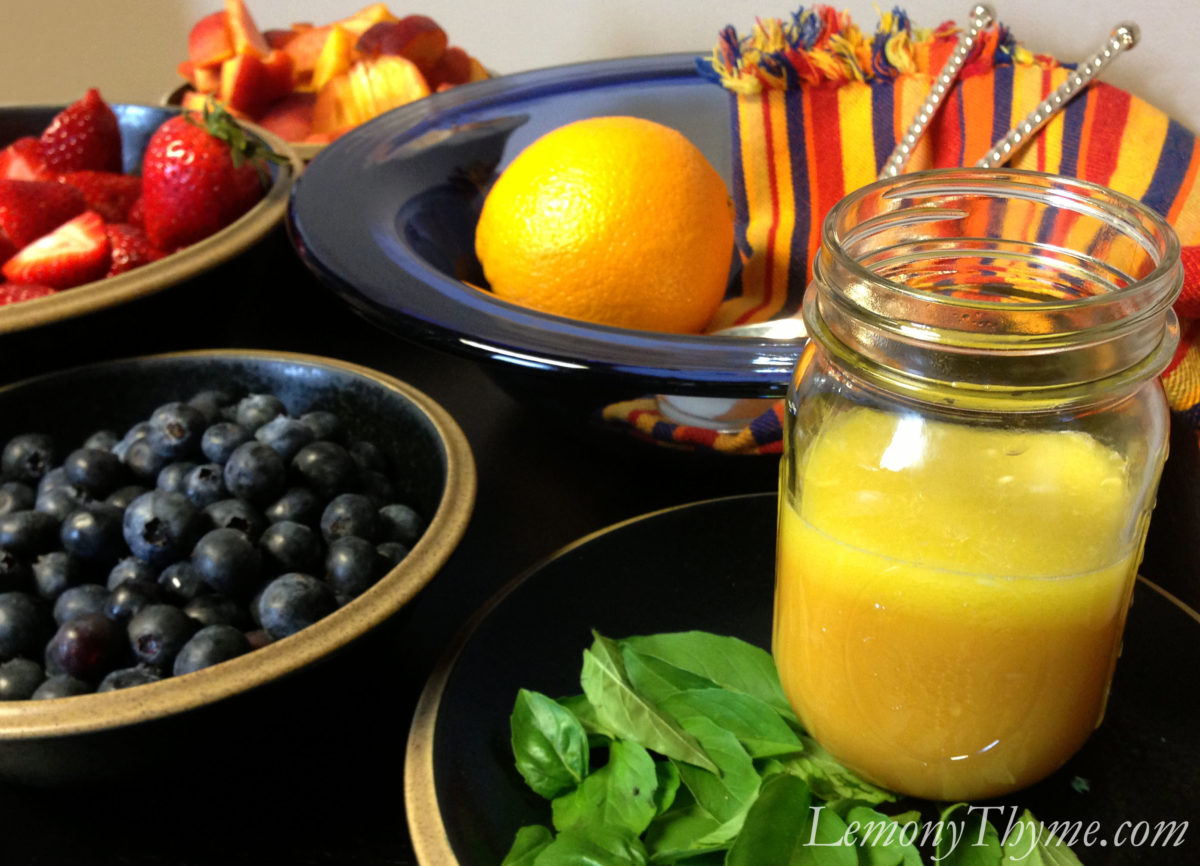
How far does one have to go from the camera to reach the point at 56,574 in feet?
1.57

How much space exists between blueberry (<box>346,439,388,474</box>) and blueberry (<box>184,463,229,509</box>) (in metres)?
0.07

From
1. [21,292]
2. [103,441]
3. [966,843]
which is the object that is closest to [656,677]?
[966,843]

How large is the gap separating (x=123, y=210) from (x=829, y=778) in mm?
712

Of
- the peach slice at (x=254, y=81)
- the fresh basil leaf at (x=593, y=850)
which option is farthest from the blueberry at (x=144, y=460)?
the peach slice at (x=254, y=81)

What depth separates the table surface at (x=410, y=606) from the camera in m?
0.42

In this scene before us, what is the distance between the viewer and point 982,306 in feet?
0.93

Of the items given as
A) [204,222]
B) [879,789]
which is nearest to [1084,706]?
[879,789]

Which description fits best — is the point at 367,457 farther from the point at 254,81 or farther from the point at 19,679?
the point at 254,81

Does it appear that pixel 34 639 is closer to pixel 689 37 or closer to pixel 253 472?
pixel 253 472

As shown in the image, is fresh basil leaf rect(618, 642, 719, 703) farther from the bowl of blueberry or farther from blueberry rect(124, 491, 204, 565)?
blueberry rect(124, 491, 204, 565)

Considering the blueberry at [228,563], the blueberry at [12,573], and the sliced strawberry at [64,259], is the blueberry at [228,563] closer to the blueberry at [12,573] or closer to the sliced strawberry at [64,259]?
the blueberry at [12,573]

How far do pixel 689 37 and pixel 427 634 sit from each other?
2.26 ft

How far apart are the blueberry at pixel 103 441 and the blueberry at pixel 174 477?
54 millimetres

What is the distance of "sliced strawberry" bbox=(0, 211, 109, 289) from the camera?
710 mm
